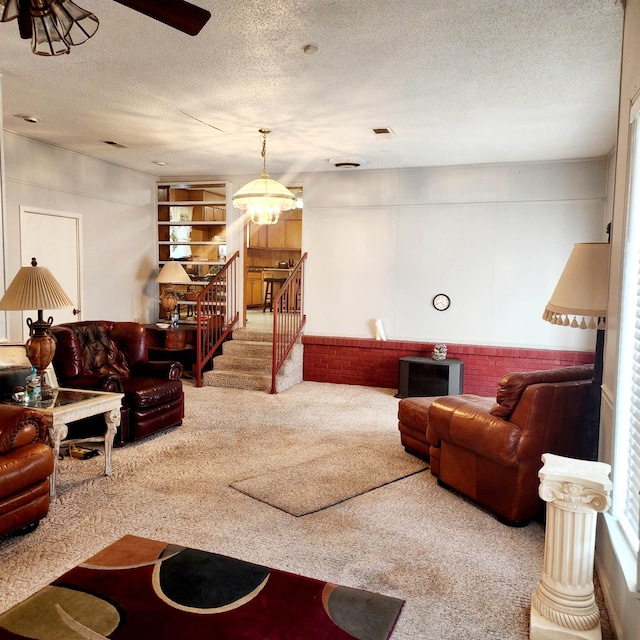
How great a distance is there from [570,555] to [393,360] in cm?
508

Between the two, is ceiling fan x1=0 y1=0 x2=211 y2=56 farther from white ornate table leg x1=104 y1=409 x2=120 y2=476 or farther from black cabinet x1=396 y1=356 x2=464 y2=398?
black cabinet x1=396 y1=356 x2=464 y2=398

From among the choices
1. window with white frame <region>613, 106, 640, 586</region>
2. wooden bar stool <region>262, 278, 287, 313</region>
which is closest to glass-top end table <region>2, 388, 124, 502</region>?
window with white frame <region>613, 106, 640, 586</region>

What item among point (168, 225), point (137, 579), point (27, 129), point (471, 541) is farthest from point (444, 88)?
point (168, 225)

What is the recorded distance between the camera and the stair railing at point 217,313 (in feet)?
23.3

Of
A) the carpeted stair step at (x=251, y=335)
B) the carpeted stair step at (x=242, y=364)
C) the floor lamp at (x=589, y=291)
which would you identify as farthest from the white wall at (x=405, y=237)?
the floor lamp at (x=589, y=291)

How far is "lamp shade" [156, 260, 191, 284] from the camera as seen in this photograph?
25.3 ft

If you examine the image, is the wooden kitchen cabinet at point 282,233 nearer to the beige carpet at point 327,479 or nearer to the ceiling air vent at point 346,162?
the ceiling air vent at point 346,162

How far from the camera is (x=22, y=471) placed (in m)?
2.76

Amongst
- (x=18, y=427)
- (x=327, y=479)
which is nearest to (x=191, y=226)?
(x=327, y=479)

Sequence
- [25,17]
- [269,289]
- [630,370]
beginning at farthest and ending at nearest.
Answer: [269,289]
[630,370]
[25,17]

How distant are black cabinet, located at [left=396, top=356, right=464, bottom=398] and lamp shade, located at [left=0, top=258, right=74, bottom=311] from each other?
4158 mm

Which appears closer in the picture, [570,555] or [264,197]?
[570,555]

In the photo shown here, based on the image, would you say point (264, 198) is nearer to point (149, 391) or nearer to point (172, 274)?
point (149, 391)

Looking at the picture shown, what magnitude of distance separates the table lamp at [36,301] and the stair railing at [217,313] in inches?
126
